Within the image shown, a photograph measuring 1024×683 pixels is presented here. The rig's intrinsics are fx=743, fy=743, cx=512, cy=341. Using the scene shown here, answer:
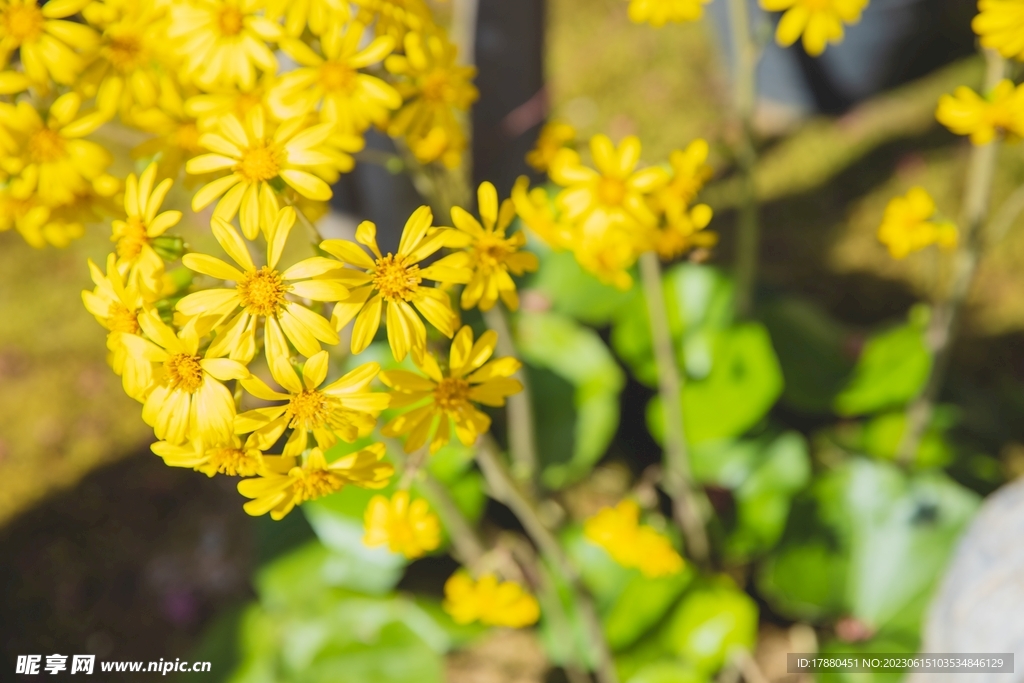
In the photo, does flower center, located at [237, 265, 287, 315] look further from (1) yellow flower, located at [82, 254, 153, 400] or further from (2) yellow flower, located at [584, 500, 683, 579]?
(2) yellow flower, located at [584, 500, 683, 579]

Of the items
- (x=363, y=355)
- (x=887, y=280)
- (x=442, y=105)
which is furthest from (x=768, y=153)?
(x=442, y=105)

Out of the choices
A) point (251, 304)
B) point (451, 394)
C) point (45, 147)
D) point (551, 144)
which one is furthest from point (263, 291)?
point (551, 144)

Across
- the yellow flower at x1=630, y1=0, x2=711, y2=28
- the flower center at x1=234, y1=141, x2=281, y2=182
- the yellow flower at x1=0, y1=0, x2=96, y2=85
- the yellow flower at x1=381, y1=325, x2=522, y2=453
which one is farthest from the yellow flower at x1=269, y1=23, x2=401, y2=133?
the yellow flower at x1=630, y1=0, x2=711, y2=28

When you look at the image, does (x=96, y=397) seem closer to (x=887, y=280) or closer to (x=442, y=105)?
(x=442, y=105)

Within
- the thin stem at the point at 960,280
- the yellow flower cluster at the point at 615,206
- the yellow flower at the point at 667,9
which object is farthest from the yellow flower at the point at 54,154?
the thin stem at the point at 960,280

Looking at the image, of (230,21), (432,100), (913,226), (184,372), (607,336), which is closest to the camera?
(184,372)

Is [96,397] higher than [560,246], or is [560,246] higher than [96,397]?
[560,246]

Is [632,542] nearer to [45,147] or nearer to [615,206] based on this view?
[615,206]
